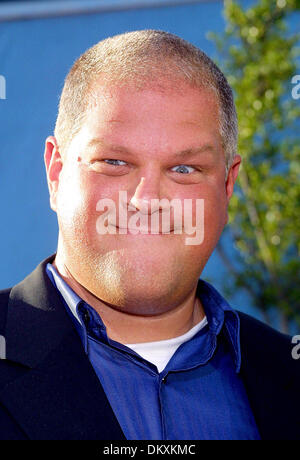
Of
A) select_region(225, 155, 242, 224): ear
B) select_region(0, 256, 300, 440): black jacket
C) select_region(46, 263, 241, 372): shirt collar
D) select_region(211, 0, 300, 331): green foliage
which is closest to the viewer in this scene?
select_region(0, 256, 300, 440): black jacket

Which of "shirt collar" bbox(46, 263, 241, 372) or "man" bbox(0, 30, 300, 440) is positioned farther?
"shirt collar" bbox(46, 263, 241, 372)

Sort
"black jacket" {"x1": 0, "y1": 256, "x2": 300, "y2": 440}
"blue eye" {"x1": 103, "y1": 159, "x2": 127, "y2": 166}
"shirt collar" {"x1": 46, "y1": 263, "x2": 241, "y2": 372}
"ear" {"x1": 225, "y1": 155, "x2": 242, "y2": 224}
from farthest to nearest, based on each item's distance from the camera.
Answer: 1. "ear" {"x1": 225, "y1": 155, "x2": 242, "y2": 224}
2. "shirt collar" {"x1": 46, "y1": 263, "x2": 241, "y2": 372}
3. "blue eye" {"x1": 103, "y1": 159, "x2": 127, "y2": 166}
4. "black jacket" {"x1": 0, "y1": 256, "x2": 300, "y2": 440}

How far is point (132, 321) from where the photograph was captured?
181cm

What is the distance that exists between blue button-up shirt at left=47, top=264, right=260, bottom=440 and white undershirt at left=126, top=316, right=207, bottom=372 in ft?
0.06

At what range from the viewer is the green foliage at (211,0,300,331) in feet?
16.0

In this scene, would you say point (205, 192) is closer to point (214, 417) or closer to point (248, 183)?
point (214, 417)

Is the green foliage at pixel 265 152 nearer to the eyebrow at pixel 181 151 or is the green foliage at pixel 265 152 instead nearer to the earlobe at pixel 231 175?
the earlobe at pixel 231 175

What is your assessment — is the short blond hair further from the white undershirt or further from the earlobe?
the white undershirt

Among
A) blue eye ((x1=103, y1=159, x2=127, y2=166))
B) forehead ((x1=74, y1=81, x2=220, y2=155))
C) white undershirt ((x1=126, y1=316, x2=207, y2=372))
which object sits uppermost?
forehead ((x1=74, y1=81, x2=220, y2=155))

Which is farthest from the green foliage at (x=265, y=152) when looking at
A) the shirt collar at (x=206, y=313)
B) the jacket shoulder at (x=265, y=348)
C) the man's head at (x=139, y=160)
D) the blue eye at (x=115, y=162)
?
the blue eye at (x=115, y=162)

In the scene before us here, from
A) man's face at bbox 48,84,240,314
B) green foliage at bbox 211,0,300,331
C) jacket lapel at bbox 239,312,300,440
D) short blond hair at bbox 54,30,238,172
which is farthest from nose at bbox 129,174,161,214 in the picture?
green foliage at bbox 211,0,300,331

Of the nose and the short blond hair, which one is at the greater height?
the short blond hair

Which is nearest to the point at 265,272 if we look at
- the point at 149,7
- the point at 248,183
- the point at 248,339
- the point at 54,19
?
the point at 248,183

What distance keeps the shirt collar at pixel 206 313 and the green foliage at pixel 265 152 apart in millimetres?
2795
